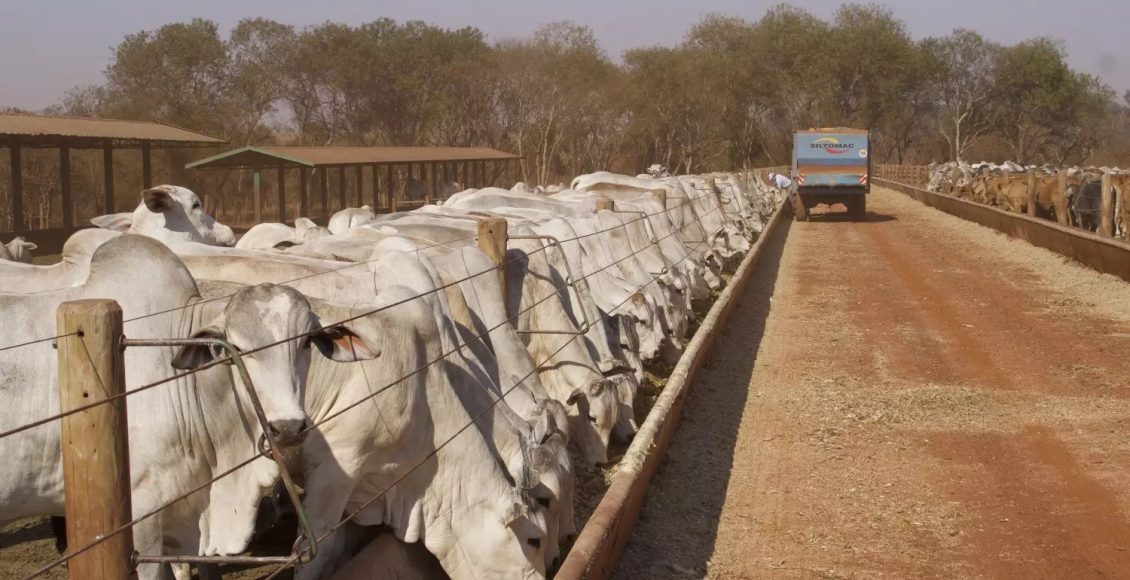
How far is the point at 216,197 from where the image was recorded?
3831 cm

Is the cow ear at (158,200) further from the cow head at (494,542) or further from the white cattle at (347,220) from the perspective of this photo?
the cow head at (494,542)

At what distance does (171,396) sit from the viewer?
4.81m

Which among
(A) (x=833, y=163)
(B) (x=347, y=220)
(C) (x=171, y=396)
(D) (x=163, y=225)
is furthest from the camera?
Result: (A) (x=833, y=163)

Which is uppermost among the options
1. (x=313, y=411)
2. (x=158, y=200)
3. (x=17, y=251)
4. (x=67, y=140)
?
(x=67, y=140)

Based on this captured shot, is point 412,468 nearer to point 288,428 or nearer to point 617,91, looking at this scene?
point 288,428

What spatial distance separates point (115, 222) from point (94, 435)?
6486 millimetres

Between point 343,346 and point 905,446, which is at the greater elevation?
point 343,346

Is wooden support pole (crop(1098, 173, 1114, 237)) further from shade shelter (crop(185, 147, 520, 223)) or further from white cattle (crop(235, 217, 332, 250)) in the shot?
shade shelter (crop(185, 147, 520, 223))

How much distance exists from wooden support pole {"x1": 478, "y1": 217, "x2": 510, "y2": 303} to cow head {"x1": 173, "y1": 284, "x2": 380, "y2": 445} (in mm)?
2948

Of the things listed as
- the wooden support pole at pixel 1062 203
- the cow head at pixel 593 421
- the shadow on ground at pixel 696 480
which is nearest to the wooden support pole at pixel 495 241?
the cow head at pixel 593 421

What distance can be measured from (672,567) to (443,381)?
65.7 inches

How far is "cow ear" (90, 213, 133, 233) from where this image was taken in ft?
30.0

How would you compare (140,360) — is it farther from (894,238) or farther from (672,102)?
(672,102)

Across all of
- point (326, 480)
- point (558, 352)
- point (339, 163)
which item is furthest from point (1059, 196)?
point (326, 480)
